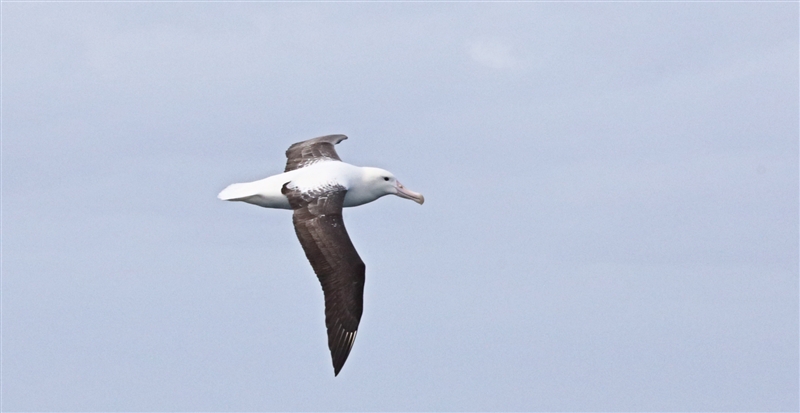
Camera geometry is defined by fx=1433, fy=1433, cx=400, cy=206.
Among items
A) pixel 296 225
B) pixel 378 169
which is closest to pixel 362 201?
pixel 378 169

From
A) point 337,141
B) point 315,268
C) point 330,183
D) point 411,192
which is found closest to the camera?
point 315,268

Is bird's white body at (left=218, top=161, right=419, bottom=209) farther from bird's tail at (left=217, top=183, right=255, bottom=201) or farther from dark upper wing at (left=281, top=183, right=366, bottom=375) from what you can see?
dark upper wing at (left=281, top=183, right=366, bottom=375)

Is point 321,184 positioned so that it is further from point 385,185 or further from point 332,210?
point 385,185

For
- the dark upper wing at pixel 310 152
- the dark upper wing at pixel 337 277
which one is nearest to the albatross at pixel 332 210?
the dark upper wing at pixel 337 277

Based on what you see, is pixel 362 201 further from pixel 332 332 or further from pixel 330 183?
pixel 332 332

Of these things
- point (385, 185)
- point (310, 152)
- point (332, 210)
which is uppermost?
point (310, 152)

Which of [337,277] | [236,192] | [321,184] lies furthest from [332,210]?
[236,192]
